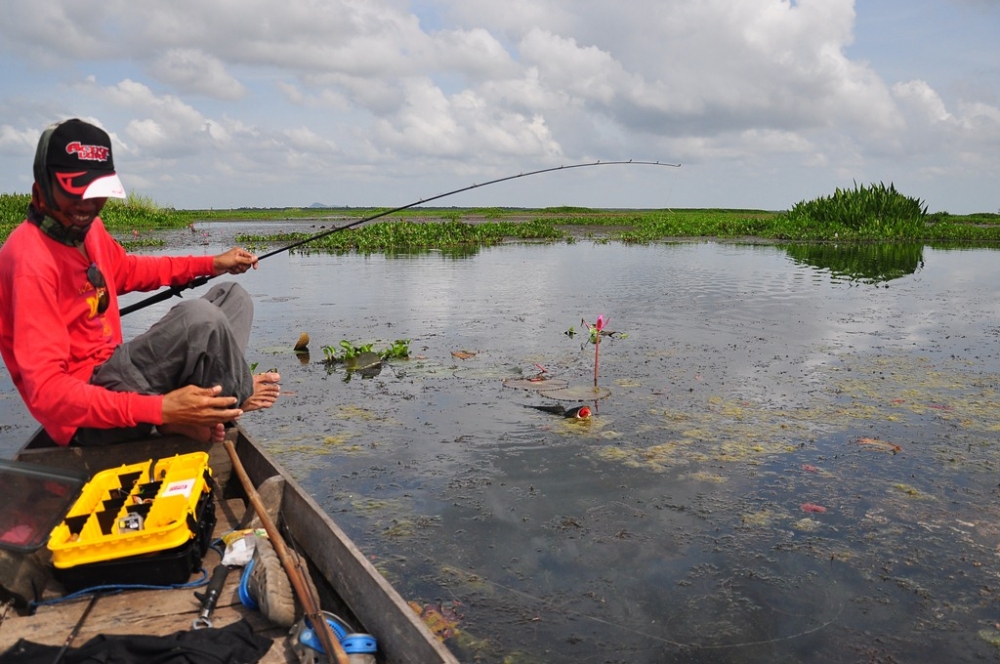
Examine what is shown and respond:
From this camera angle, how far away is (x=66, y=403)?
3.36 metres

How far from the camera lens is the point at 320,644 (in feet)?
9.06

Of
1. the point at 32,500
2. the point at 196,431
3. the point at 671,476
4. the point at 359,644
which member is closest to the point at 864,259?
the point at 671,476

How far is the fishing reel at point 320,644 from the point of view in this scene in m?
2.74

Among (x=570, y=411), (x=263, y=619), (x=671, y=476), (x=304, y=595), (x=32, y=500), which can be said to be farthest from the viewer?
(x=570, y=411)

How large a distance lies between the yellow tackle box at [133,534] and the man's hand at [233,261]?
1595mm

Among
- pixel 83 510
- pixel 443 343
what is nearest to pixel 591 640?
pixel 83 510

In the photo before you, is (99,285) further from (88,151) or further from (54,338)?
(88,151)

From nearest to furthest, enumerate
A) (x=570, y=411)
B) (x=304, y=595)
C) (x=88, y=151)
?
(x=304, y=595) < (x=88, y=151) < (x=570, y=411)

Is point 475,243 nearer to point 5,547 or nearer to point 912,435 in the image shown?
point 912,435

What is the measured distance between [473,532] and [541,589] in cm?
83

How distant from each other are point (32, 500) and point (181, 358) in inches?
34.1

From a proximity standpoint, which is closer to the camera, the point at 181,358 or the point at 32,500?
the point at 32,500

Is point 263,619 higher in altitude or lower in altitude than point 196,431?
lower

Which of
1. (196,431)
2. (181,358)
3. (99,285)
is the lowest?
(196,431)
